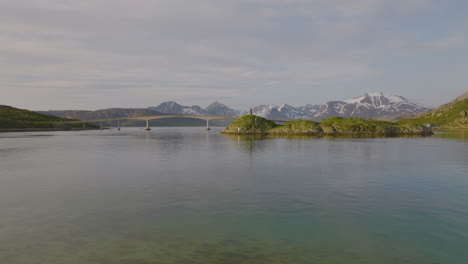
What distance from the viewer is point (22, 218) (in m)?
20.1

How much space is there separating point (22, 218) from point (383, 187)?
30656 mm

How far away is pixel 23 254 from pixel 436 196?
3008 cm

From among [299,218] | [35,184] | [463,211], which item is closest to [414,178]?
[463,211]

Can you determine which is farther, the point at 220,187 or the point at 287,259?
the point at 220,187

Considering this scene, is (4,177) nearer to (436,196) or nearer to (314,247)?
(314,247)

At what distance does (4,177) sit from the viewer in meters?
36.1

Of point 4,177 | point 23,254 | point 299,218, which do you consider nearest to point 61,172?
point 4,177

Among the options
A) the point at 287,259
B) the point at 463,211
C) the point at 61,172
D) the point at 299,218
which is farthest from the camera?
the point at 61,172

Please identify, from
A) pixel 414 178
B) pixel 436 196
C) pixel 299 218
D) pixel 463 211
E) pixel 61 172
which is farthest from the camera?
pixel 61 172

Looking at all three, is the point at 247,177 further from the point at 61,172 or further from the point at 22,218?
the point at 61,172

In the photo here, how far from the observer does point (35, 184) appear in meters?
31.8

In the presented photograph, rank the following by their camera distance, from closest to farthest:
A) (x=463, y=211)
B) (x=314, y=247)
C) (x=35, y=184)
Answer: (x=314, y=247), (x=463, y=211), (x=35, y=184)

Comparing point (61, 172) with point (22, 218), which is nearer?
point (22, 218)

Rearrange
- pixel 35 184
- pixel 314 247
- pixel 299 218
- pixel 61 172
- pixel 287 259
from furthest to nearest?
pixel 61 172
pixel 35 184
pixel 299 218
pixel 314 247
pixel 287 259
